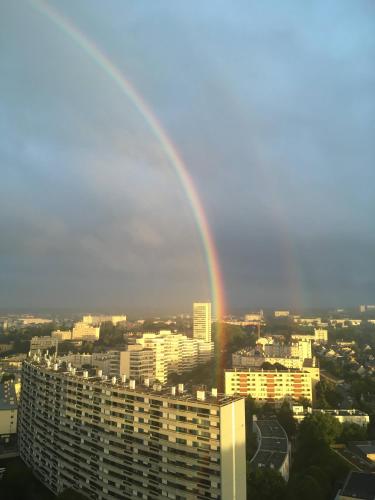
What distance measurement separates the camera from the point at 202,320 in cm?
4094

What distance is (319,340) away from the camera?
45.9 m

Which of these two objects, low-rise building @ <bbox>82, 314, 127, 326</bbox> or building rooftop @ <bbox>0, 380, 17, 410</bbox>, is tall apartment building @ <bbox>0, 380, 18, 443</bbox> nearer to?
building rooftop @ <bbox>0, 380, 17, 410</bbox>

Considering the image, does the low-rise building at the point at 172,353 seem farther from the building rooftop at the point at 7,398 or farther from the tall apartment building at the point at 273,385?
the building rooftop at the point at 7,398

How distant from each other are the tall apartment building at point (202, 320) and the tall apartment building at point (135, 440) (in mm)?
29884

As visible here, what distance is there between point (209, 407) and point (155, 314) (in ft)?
210

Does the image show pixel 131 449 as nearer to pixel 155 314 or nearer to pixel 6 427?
pixel 6 427

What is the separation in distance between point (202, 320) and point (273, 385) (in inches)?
878

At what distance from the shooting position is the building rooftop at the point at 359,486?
28.0 ft

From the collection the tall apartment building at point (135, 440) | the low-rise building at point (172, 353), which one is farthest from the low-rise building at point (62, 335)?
the tall apartment building at point (135, 440)

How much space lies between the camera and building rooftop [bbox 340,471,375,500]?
8539 mm

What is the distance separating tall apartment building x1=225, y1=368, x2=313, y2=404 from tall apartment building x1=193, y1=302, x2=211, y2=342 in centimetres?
2137

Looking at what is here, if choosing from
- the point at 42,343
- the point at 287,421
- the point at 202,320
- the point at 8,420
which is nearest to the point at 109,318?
the point at 202,320

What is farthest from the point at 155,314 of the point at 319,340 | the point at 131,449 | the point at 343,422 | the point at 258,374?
the point at 131,449

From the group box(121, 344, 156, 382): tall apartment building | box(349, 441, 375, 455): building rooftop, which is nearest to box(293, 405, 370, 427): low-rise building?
box(349, 441, 375, 455): building rooftop
